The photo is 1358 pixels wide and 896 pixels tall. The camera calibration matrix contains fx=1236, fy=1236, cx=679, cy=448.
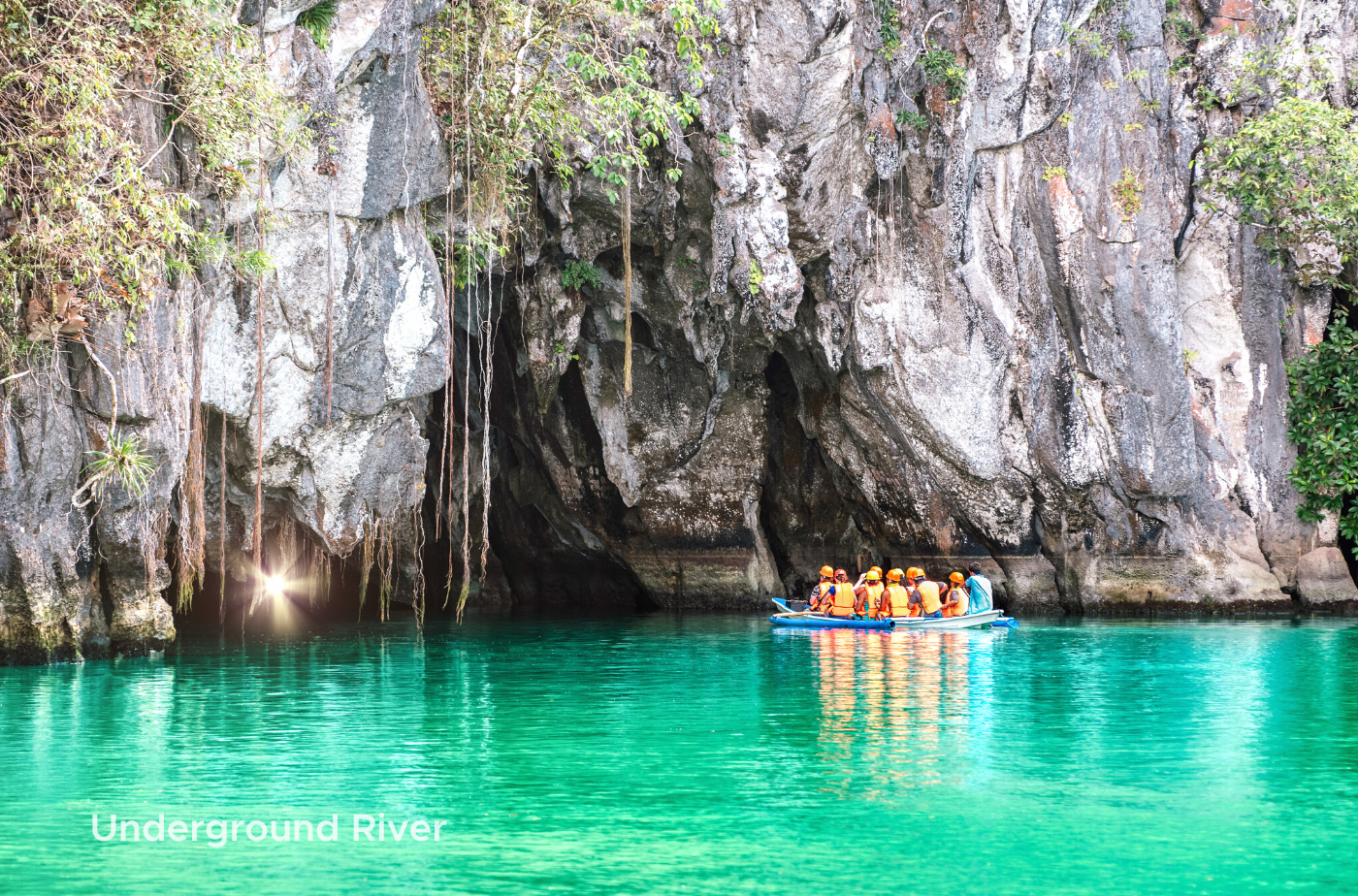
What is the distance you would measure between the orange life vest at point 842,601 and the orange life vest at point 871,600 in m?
0.24

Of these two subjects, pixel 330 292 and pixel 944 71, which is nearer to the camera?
pixel 330 292

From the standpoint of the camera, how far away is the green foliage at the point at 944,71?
19750 mm

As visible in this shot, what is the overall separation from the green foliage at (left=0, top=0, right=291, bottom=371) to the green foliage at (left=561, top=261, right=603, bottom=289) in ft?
21.4

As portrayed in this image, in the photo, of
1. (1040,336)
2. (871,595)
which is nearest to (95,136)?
(871,595)

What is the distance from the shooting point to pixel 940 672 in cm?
1266

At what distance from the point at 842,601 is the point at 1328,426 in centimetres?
875

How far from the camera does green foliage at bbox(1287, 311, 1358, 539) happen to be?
20.0 m

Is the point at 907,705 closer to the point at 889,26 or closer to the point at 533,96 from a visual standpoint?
the point at 533,96

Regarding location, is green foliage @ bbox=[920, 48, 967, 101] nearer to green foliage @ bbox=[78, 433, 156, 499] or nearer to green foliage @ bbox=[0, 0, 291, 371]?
green foliage @ bbox=[0, 0, 291, 371]

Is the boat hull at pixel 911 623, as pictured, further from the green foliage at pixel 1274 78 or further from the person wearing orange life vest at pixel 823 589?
the green foliage at pixel 1274 78

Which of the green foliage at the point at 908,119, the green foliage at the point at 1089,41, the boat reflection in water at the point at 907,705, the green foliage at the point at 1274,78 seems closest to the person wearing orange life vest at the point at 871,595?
the boat reflection in water at the point at 907,705

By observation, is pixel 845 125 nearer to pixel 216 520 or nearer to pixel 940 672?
pixel 940 672

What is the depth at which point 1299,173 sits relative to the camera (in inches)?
770

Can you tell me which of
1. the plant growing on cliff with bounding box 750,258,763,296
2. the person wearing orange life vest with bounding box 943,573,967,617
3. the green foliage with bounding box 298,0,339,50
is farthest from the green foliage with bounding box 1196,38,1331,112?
the green foliage with bounding box 298,0,339,50
